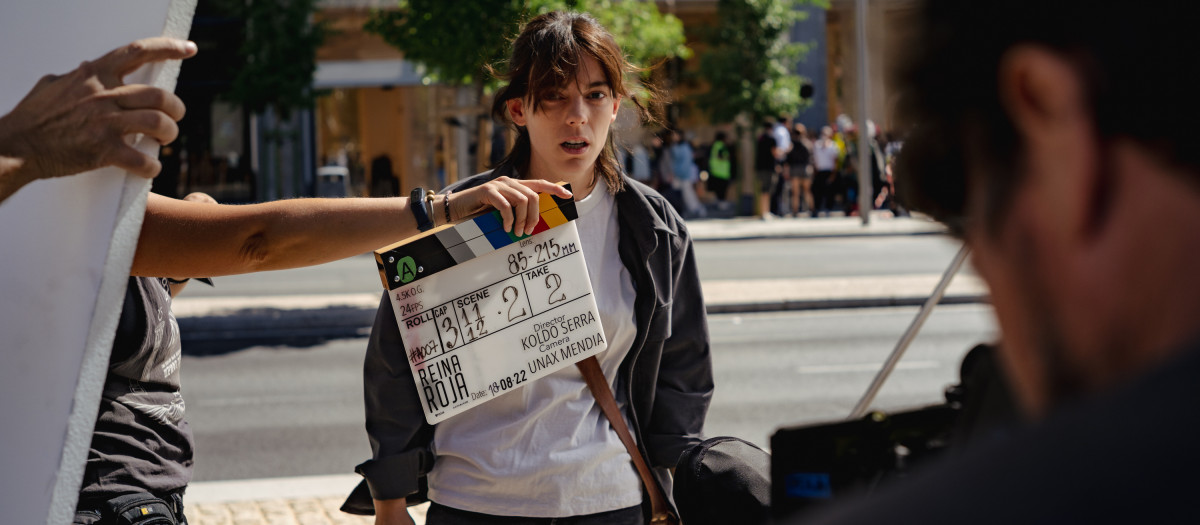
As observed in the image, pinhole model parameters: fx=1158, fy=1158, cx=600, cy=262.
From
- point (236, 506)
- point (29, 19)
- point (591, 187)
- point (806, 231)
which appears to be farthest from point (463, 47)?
point (29, 19)

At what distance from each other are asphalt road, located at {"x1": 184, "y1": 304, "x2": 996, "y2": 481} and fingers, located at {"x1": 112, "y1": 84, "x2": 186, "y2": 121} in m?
5.31

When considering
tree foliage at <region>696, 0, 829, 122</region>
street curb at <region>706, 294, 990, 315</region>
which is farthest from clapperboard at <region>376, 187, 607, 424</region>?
tree foliage at <region>696, 0, 829, 122</region>

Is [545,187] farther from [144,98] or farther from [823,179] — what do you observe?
[823,179]

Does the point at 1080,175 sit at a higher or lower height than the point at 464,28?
lower

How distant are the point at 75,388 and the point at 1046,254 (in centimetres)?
131

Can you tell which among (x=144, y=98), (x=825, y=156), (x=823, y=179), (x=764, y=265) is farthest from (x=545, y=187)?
(x=823, y=179)

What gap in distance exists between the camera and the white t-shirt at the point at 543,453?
2582mm

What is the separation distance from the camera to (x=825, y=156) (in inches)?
975

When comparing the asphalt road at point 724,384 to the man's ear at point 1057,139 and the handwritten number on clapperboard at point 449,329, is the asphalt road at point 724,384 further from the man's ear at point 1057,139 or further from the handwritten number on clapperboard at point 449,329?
the man's ear at point 1057,139

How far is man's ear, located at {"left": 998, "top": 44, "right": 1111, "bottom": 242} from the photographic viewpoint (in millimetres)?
646

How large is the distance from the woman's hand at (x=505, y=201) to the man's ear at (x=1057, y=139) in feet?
5.82

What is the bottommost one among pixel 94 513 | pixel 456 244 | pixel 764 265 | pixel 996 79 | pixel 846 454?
pixel 764 265

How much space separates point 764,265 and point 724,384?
7931mm

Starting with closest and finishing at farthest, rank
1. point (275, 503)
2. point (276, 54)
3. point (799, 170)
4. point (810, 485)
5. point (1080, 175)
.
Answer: point (1080, 175), point (810, 485), point (275, 503), point (799, 170), point (276, 54)
